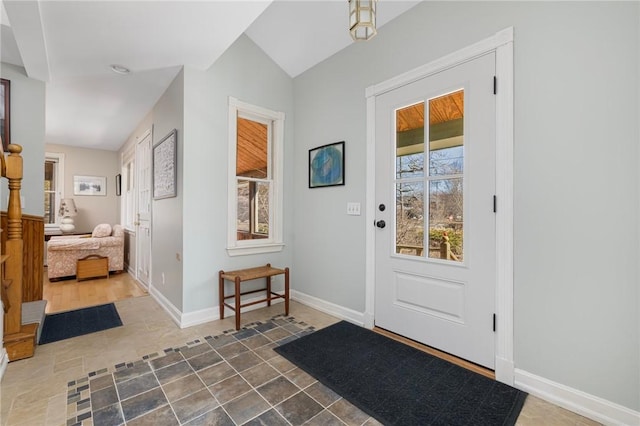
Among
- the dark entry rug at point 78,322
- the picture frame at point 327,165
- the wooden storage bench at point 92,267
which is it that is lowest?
the dark entry rug at point 78,322

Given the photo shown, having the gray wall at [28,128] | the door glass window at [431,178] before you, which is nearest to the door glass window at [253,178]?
the door glass window at [431,178]

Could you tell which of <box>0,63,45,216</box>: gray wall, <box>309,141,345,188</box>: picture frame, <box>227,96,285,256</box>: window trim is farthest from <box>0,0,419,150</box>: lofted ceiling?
<box>309,141,345,188</box>: picture frame

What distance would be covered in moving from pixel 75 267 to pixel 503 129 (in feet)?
19.0

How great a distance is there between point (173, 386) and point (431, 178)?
2.21 metres

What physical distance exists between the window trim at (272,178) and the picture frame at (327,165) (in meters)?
0.41

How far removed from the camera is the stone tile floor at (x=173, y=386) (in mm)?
1486

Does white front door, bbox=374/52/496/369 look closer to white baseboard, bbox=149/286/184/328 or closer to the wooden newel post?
white baseboard, bbox=149/286/184/328

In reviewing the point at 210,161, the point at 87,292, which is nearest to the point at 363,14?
the point at 210,161

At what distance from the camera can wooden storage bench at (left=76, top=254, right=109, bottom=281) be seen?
4.36 metres

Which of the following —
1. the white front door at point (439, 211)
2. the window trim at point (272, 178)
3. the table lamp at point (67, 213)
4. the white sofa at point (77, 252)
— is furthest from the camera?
the table lamp at point (67, 213)

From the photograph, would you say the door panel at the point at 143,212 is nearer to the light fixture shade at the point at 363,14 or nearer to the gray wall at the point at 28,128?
the gray wall at the point at 28,128

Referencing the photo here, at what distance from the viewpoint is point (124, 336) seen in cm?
243

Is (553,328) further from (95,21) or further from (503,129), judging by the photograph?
(95,21)

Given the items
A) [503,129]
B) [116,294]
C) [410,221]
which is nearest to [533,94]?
[503,129]
